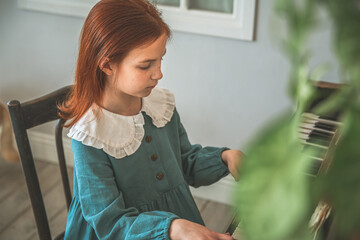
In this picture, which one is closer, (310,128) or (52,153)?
(310,128)

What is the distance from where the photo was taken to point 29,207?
7.39 ft

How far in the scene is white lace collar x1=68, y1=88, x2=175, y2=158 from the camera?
3.68ft

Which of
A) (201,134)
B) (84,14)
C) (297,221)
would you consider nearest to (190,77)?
(201,134)

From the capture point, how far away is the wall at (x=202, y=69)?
1906 mm

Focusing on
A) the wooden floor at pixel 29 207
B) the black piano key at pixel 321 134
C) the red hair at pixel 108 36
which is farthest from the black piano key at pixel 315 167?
the wooden floor at pixel 29 207

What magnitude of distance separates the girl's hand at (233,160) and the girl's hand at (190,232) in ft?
0.86

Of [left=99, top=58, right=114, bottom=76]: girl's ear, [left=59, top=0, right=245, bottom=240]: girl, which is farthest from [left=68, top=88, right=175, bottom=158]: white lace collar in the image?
[left=99, top=58, right=114, bottom=76]: girl's ear

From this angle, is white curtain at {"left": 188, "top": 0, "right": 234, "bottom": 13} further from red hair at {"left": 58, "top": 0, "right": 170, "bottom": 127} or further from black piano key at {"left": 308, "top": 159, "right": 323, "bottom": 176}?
black piano key at {"left": 308, "top": 159, "right": 323, "bottom": 176}

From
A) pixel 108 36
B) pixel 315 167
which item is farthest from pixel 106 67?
pixel 315 167

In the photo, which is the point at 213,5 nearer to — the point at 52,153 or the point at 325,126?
the point at 325,126

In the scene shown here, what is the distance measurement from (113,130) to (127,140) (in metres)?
0.05

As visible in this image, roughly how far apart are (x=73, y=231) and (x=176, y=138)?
0.39m

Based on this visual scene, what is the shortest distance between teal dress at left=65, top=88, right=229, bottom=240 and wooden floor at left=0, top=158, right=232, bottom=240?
0.87 m

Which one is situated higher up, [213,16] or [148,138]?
[213,16]
